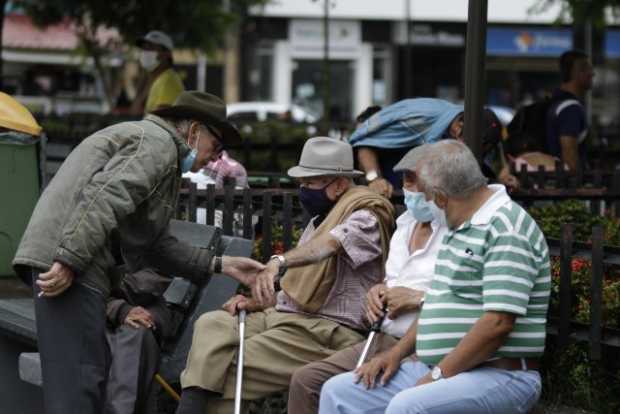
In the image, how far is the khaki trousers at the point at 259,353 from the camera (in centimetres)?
590

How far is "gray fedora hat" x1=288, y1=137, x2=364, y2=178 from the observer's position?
246 inches

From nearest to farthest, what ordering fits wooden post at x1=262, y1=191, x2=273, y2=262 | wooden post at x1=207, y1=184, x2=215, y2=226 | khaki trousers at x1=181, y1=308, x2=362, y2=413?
1. khaki trousers at x1=181, y1=308, x2=362, y2=413
2. wooden post at x1=262, y1=191, x2=273, y2=262
3. wooden post at x1=207, y1=184, x2=215, y2=226

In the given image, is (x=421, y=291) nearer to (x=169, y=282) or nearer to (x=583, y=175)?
(x=169, y=282)

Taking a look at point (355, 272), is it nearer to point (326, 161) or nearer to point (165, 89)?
point (326, 161)

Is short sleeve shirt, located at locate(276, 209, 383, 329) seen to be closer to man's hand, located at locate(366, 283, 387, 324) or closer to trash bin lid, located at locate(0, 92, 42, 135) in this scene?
man's hand, located at locate(366, 283, 387, 324)

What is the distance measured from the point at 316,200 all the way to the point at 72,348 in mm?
1333

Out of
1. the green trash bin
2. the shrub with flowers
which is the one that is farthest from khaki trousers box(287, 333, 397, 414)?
the green trash bin

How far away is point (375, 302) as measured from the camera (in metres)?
5.69

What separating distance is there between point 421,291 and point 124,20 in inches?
593

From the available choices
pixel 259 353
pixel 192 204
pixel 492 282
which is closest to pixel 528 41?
pixel 192 204

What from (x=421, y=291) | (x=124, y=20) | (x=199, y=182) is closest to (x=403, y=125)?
(x=199, y=182)

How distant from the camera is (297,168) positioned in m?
6.34

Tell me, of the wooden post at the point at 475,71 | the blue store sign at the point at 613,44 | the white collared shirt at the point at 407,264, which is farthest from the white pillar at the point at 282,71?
the white collared shirt at the point at 407,264

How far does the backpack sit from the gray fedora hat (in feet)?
16.0
